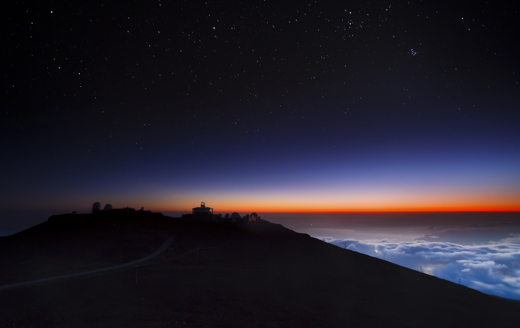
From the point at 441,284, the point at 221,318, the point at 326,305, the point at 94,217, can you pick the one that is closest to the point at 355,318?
the point at 326,305

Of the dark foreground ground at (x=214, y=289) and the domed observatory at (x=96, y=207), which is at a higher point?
the domed observatory at (x=96, y=207)

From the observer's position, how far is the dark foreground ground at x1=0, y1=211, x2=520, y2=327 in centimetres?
1393

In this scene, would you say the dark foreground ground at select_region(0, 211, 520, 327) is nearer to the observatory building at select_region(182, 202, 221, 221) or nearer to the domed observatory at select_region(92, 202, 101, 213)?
the observatory building at select_region(182, 202, 221, 221)

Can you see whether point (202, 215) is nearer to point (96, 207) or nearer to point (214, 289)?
point (96, 207)

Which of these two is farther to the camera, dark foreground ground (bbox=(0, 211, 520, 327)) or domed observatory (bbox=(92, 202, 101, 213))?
domed observatory (bbox=(92, 202, 101, 213))

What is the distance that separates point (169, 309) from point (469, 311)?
22.5 m

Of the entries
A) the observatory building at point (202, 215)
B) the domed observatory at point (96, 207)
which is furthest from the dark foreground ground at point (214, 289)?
the domed observatory at point (96, 207)

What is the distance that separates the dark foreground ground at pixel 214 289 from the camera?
13930mm

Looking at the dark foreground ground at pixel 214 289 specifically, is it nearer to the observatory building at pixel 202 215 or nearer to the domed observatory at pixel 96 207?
the observatory building at pixel 202 215

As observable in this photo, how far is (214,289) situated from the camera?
1900 centimetres

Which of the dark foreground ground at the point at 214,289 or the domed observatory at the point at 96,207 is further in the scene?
the domed observatory at the point at 96,207

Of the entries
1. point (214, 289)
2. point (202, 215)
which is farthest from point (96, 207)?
point (214, 289)

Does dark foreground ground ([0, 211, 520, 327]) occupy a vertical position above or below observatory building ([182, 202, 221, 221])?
below

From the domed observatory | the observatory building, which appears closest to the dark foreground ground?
the observatory building
